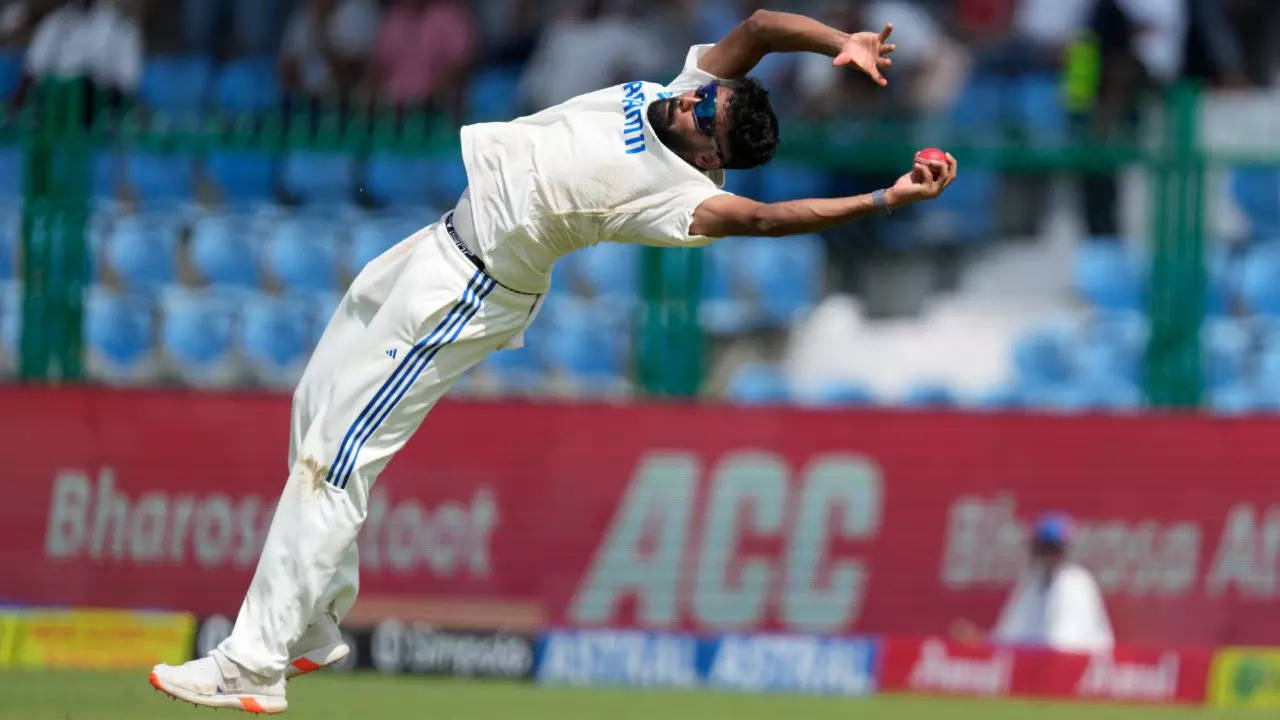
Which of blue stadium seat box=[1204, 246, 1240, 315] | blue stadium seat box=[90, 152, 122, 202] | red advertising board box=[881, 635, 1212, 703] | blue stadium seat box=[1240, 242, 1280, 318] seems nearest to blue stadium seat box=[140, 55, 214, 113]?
blue stadium seat box=[90, 152, 122, 202]

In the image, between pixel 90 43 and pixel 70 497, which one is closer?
pixel 70 497

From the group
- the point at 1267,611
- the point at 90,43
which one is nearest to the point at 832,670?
the point at 1267,611

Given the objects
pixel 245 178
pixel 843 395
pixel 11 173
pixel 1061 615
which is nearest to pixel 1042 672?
pixel 1061 615

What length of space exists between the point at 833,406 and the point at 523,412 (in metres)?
1.57

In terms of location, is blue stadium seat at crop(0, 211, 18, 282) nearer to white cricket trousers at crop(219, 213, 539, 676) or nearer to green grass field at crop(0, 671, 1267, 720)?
green grass field at crop(0, 671, 1267, 720)

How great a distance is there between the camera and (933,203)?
453 inches

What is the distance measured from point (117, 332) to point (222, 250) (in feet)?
2.31

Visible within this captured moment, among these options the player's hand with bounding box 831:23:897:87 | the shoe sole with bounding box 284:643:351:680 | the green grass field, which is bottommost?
the green grass field

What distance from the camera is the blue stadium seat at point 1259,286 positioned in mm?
10812

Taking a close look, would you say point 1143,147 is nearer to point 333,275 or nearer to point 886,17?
point 886,17

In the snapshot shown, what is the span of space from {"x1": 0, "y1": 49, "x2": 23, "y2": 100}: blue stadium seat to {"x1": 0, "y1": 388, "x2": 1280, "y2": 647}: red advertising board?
10.4 ft

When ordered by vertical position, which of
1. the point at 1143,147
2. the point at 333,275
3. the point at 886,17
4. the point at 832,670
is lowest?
the point at 832,670

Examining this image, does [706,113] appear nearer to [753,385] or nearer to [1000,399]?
[753,385]

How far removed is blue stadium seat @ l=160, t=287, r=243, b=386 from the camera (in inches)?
438
